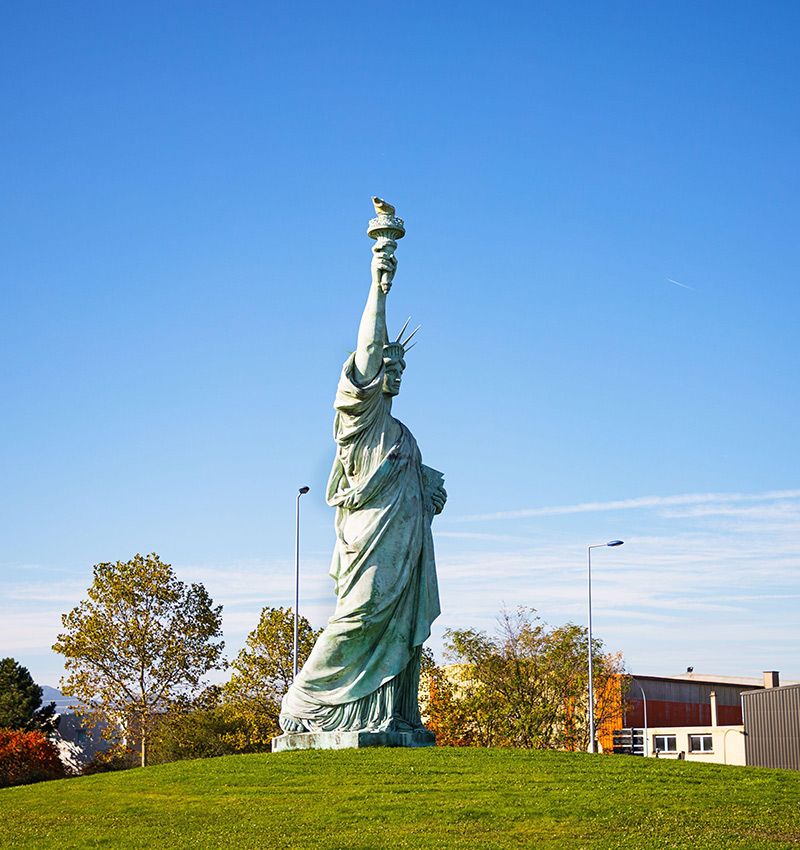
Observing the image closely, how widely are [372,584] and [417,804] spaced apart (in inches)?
225

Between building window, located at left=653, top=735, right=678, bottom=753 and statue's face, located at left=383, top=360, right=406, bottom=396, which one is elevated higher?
statue's face, located at left=383, top=360, right=406, bottom=396

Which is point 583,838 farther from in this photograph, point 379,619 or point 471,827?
point 379,619

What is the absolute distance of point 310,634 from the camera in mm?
51906

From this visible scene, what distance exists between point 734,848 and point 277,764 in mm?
7894

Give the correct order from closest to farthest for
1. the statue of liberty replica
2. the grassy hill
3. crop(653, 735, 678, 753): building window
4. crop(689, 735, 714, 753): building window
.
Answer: the grassy hill → the statue of liberty replica → crop(689, 735, 714, 753): building window → crop(653, 735, 678, 753): building window

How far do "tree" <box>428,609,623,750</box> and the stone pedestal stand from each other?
30.2 meters

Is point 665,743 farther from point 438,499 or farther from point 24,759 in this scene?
point 438,499

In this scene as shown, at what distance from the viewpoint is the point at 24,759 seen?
46438 mm

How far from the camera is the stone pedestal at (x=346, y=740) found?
20.6 metres

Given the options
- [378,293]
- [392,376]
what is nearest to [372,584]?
[392,376]

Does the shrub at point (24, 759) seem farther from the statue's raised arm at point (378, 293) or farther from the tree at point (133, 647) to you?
the statue's raised arm at point (378, 293)

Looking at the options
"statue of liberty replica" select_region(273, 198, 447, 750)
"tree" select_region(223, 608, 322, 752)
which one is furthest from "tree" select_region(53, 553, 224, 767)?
"statue of liberty replica" select_region(273, 198, 447, 750)

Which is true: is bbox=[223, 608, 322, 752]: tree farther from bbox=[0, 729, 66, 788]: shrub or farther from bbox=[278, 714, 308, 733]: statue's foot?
bbox=[278, 714, 308, 733]: statue's foot

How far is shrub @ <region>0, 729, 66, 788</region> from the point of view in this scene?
151 ft
